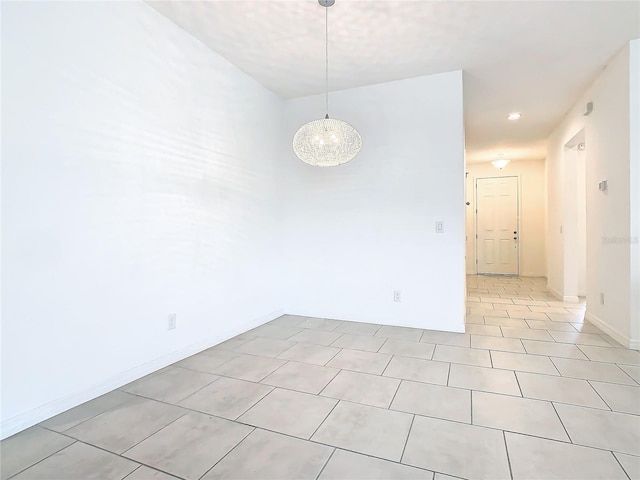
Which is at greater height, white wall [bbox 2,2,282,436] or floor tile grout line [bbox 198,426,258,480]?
white wall [bbox 2,2,282,436]

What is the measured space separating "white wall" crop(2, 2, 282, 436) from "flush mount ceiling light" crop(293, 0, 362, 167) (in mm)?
909

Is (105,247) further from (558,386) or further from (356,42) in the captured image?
(558,386)

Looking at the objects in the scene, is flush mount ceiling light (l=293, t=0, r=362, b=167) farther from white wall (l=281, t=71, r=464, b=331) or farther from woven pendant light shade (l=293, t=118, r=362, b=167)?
white wall (l=281, t=71, r=464, b=331)

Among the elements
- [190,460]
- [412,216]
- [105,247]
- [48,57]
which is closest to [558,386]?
[412,216]

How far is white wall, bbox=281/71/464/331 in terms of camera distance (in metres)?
3.40

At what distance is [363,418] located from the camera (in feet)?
5.95

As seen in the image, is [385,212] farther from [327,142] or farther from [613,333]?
[613,333]

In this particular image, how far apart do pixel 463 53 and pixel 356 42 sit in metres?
0.99

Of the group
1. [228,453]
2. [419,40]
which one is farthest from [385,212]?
[228,453]

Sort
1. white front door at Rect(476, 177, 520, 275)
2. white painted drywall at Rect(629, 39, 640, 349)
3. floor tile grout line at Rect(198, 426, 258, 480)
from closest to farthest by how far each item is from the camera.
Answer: floor tile grout line at Rect(198, 426, 258, 480)
white painted drywall at Rect(629, 39, 640, 349)
white front door at Rect(476, 177, 520, 275)

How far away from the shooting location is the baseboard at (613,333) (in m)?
2.79

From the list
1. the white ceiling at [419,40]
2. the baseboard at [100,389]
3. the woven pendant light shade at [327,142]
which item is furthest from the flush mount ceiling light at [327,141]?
the baseboard at [100,389]

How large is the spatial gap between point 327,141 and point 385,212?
4.30ft

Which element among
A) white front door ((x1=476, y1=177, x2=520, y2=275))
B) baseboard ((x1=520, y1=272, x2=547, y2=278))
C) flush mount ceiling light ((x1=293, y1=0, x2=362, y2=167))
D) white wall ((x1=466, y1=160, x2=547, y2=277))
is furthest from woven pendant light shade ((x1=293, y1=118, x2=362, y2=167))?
baseboard ((x1=520, y1=272, x2=547, y2=278))
